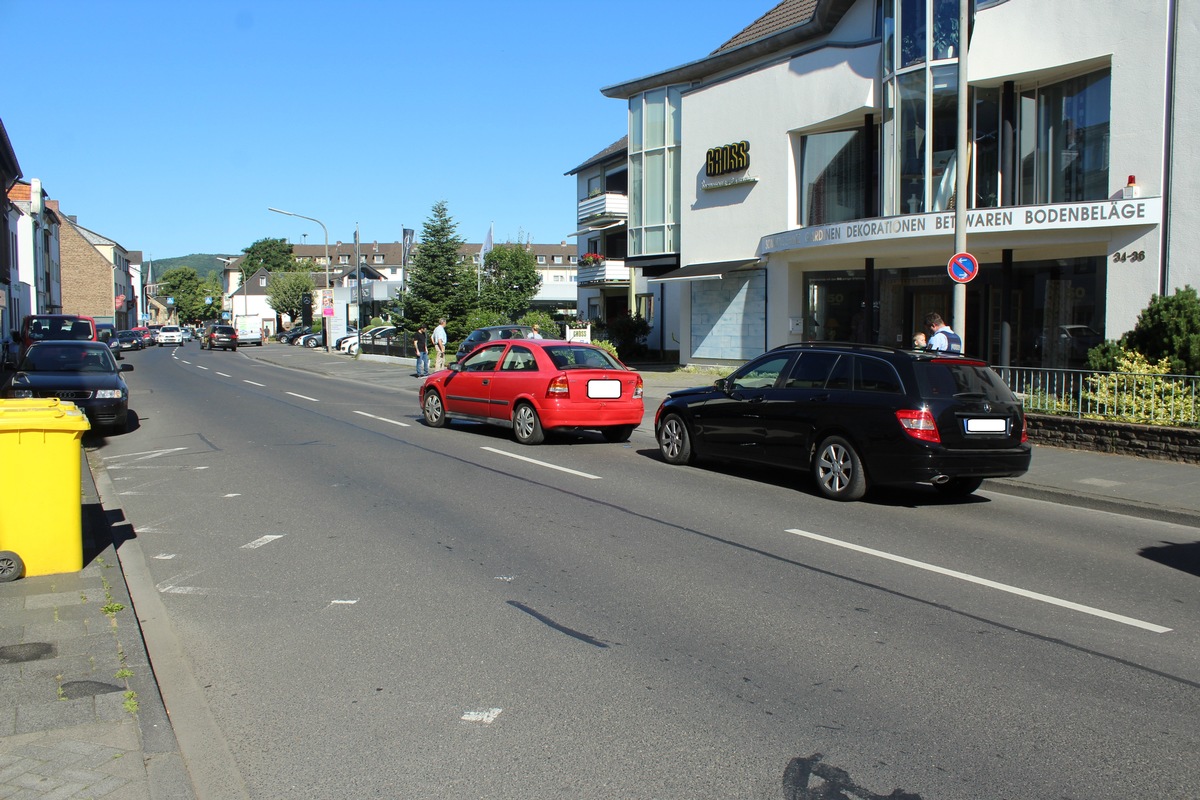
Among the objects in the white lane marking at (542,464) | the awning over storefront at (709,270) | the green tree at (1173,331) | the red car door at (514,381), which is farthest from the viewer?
the awning over storefront at (709,270)

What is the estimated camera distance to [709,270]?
28.4m

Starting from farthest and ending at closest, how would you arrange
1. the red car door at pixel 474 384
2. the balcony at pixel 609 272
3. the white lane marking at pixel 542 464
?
1. the balcony at pixel 609 272
2. the red car door at pixel 474 384
3. the white lane marking at pixel 542 464

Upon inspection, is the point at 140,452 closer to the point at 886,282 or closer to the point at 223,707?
the point at 223,707

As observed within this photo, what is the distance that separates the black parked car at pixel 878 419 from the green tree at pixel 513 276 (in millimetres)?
48017

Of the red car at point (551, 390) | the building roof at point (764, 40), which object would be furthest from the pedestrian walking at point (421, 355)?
the red car at point (551, 390)

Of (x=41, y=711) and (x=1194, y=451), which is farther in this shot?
(x=1194, y=451)

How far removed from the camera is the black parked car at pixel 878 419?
968 centimetres

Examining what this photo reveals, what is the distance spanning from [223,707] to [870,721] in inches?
117

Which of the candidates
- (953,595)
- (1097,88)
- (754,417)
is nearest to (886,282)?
(1097,88)

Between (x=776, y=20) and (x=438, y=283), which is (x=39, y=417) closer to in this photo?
(x=776, y=20)

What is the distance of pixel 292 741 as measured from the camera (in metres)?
4.31

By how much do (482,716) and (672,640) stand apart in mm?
1430

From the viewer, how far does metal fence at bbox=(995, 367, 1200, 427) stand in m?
12.5

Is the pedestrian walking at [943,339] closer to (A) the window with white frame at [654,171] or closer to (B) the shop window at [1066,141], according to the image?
(B) the shop window at [1066,141]
